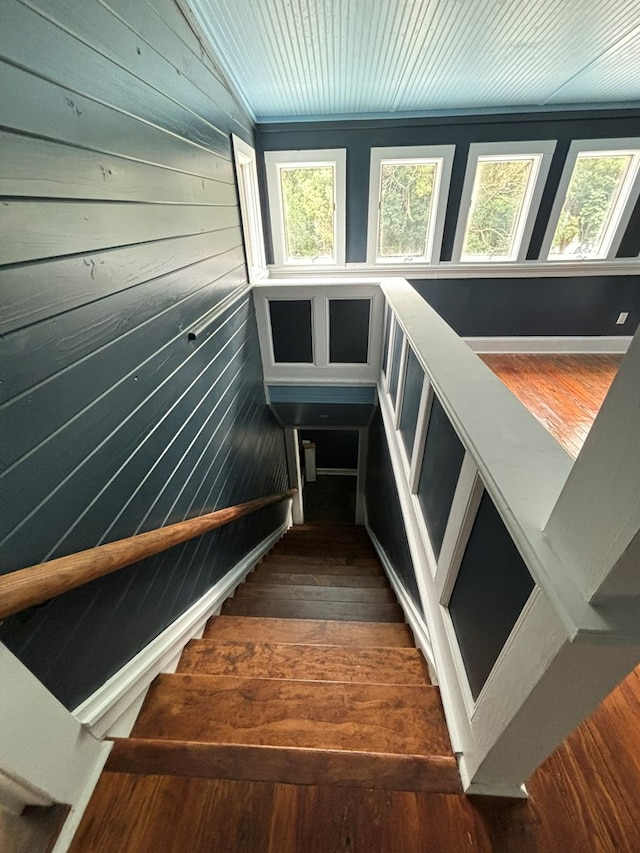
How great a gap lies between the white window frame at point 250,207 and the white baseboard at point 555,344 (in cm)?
232

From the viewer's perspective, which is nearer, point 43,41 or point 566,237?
point 43,41

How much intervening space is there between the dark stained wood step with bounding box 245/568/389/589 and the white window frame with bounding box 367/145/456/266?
313 centimetres

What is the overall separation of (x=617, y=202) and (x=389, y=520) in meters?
3.83

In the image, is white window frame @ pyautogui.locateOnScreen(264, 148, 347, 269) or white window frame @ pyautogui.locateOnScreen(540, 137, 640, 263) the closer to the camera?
white window frame @ pyautogui.locateOnScreen(540, 137, 640, 263)

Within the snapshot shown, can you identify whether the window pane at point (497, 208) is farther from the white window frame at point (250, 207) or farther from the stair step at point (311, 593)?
the stair step at point (311, 593)

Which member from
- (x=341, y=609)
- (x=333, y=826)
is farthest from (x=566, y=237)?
(x=333, y=826)

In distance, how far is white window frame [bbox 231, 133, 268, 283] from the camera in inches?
92.2

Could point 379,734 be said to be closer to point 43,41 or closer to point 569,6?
point 43,41

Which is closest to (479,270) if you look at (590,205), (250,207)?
(590,205)

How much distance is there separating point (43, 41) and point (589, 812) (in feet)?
6.95

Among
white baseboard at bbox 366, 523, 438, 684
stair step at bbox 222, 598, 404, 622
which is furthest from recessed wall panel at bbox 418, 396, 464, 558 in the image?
stair step at bbox 222, 598, 404, 622

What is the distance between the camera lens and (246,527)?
2.68m

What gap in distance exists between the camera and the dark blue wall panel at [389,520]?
1.97m

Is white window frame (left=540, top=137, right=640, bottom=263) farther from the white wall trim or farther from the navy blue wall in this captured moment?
the white wall trim
